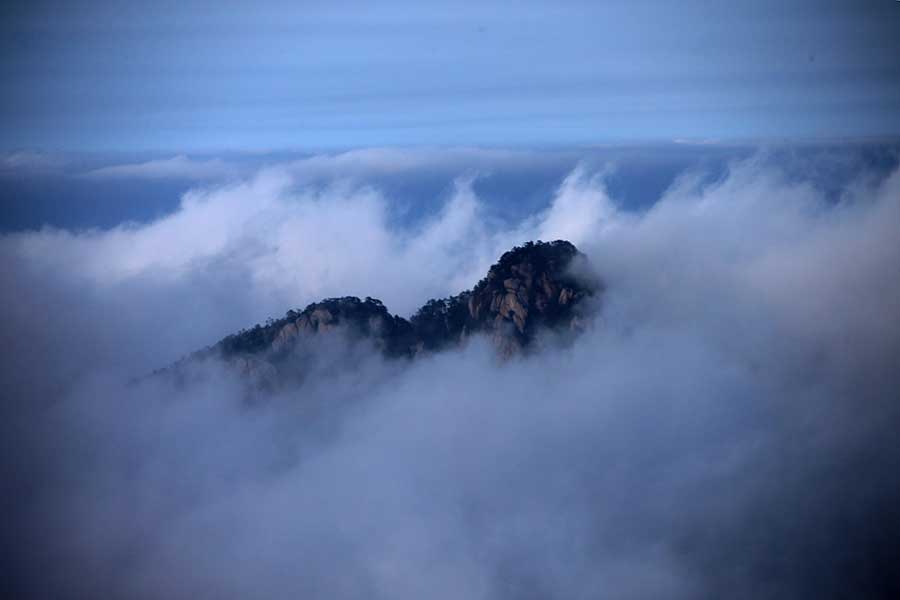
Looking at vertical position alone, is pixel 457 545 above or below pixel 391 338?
→ below

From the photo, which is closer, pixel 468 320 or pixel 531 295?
pixel 531 295

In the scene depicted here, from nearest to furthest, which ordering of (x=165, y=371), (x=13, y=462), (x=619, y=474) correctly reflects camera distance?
(x=13, y=462) < (x=619, y=474) < (x=165, y=371)

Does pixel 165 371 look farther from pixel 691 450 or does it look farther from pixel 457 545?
pixel 691 450

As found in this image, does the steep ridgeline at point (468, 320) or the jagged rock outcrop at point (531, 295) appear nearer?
the jagged rock outcrop at point (531, 295)

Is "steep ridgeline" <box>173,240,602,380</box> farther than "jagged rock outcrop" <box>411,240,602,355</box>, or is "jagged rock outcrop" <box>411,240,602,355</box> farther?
"steep ridgeline" <box>173,240,602,380</box>

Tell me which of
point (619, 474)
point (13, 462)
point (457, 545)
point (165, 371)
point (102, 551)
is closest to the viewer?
point (13, 462)

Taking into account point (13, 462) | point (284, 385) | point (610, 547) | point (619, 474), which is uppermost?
point (284, 385)

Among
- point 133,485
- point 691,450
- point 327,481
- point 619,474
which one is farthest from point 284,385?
point 691,450

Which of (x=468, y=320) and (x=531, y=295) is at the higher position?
(x=531, y=295)
